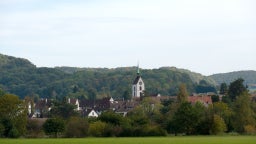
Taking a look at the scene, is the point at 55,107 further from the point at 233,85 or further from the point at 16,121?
the point at 16,121

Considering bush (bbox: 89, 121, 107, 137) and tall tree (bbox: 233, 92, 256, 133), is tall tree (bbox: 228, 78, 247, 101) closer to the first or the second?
tall tree (bbox: 233, 92, 256, 133)

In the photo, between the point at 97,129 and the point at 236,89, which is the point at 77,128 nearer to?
the point at 97,129

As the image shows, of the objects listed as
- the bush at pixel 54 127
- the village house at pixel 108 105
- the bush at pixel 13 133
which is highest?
the village house at pixel 108 105

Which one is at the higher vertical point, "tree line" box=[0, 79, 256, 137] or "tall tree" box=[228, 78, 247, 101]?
"tall tree" box=[228, 78, 247, 101]

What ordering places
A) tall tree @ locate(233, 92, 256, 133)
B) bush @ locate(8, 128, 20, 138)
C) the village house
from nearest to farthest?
bush @ locate(8, 128, 20, 138) < tall tree @ locate(233, 92, 256, 133) < the village house

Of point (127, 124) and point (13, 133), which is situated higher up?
point (127, 124)

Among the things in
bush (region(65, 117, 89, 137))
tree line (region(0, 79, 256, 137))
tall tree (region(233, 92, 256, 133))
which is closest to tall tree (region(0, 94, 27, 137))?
tree line (region(0, 79, 256, 137))

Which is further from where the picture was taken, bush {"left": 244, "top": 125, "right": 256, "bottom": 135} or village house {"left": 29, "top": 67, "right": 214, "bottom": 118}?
village house {"left": 29, "top": 67, "right": 214, "bottom": 118}

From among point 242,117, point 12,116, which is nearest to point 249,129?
point 242,117

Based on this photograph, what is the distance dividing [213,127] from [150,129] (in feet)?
29.8

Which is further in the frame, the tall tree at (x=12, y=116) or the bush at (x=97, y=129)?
the bush at (x=97, y=129)

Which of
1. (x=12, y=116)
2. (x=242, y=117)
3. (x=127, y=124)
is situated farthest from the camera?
(x=242, y=117)

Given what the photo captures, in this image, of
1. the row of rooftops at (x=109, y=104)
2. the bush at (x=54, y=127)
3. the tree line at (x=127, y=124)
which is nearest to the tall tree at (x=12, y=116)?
the tree line at (x=127, y=124)

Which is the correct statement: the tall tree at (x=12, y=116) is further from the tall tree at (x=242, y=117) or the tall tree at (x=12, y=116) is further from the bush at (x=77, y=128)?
the tall tree at (x=242, y=117)
